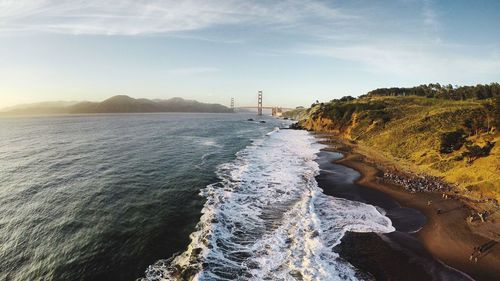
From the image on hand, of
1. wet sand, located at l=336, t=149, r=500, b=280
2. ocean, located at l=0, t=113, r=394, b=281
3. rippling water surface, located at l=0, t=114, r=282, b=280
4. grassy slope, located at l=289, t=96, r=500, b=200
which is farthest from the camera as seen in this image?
grassy slope, located at l=289, t=96, r=500, b=200

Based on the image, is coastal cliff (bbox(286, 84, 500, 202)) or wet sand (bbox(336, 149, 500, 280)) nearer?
wet sand (bbox(336, 149, 500, 280))

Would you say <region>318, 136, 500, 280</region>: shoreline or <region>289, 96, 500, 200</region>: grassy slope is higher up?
<region>289, 96, 500, 200</region>: grassy slope

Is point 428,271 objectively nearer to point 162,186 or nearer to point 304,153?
point 162,186

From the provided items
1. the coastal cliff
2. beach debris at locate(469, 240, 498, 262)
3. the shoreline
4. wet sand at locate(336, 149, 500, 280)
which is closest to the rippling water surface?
the shoreline

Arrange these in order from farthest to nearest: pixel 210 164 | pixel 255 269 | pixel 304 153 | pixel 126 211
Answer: pixel 304 153 < pixel 210 164 < pixel 126 211 < pixel 255 269

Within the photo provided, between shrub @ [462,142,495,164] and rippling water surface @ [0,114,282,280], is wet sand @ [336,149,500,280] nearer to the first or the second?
shrub @ [462,142,495,164]

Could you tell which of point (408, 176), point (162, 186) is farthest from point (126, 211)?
point (408, 176)

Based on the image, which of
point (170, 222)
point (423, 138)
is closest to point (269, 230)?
point (170, 222)
